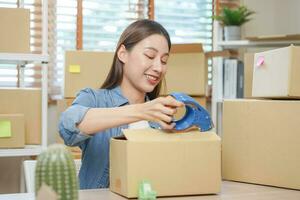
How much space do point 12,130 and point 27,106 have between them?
14cm

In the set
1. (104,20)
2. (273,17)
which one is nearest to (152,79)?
(104,20)

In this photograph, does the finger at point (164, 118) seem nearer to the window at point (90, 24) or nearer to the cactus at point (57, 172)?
the cactus at point (57, 172)

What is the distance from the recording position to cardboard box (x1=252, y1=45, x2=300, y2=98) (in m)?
1.11

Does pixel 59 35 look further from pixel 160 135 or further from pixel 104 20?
pixel 160 135

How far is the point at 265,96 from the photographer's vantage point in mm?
1210

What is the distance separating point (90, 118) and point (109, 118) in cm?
5

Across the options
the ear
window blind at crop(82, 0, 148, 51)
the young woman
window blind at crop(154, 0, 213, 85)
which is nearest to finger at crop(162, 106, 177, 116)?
the young woman

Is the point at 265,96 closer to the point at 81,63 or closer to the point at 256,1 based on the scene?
the point at 81,63

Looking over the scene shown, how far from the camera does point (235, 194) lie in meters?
1.04

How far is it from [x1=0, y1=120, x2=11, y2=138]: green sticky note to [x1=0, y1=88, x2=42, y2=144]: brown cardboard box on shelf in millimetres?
83

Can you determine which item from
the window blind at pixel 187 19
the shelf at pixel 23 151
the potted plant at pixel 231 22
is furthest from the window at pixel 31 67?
the potted plant at pixel 231 22

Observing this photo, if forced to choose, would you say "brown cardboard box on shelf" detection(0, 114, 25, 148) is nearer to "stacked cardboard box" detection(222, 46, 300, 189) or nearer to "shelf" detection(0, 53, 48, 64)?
"shelf" detection(0, 53, 48, 64)

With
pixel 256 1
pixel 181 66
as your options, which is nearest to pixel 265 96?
pixel 181 66

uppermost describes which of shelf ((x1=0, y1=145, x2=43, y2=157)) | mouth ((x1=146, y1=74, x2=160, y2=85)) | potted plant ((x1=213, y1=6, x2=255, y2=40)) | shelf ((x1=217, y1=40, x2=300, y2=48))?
potted plant ((x1=213, y1=6, x2=255, y2=40))
